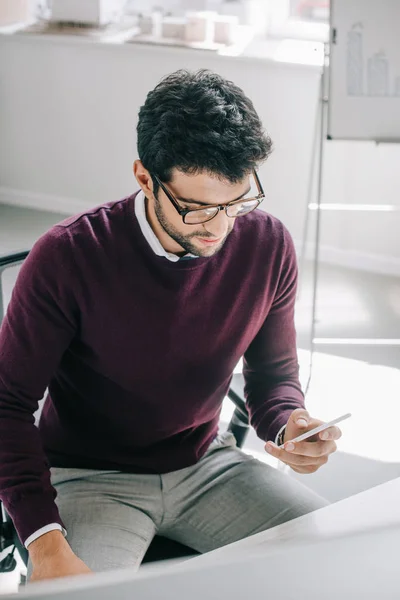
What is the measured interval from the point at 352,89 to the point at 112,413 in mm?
Answer: 1561

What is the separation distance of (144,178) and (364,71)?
4.77 ft

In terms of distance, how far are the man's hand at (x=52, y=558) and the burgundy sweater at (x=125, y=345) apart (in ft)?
0.08

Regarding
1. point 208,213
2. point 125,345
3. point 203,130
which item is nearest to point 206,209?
point 208,213

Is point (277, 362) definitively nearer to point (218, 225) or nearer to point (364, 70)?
point (218, 225)

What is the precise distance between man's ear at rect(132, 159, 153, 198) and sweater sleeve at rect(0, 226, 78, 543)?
0.45 feet

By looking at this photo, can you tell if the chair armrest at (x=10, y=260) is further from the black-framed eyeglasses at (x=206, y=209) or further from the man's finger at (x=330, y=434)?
the man's finger at (x=330, y=434)

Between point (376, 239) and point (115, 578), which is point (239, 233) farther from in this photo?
point (376, 239)

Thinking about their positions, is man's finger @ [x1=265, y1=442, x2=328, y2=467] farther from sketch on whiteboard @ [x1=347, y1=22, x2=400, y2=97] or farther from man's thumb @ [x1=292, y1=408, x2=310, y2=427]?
sketch on whiteboard @ [x1=347, y1=22, x2=400, y2=97]

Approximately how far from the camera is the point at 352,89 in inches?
95.4

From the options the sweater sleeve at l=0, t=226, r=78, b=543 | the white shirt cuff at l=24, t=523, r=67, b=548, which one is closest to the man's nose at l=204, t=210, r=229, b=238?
the sweater sleeve at l=0, t=226, r=78, b=543

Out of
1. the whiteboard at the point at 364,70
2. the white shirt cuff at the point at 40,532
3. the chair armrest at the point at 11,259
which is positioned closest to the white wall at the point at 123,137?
the whiteboard at the point at 364,70

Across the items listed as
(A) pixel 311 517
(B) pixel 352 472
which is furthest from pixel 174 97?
(B) pixel 352 472

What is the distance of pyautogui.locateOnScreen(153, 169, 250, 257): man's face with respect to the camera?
1106mm

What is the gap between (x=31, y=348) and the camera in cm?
115
